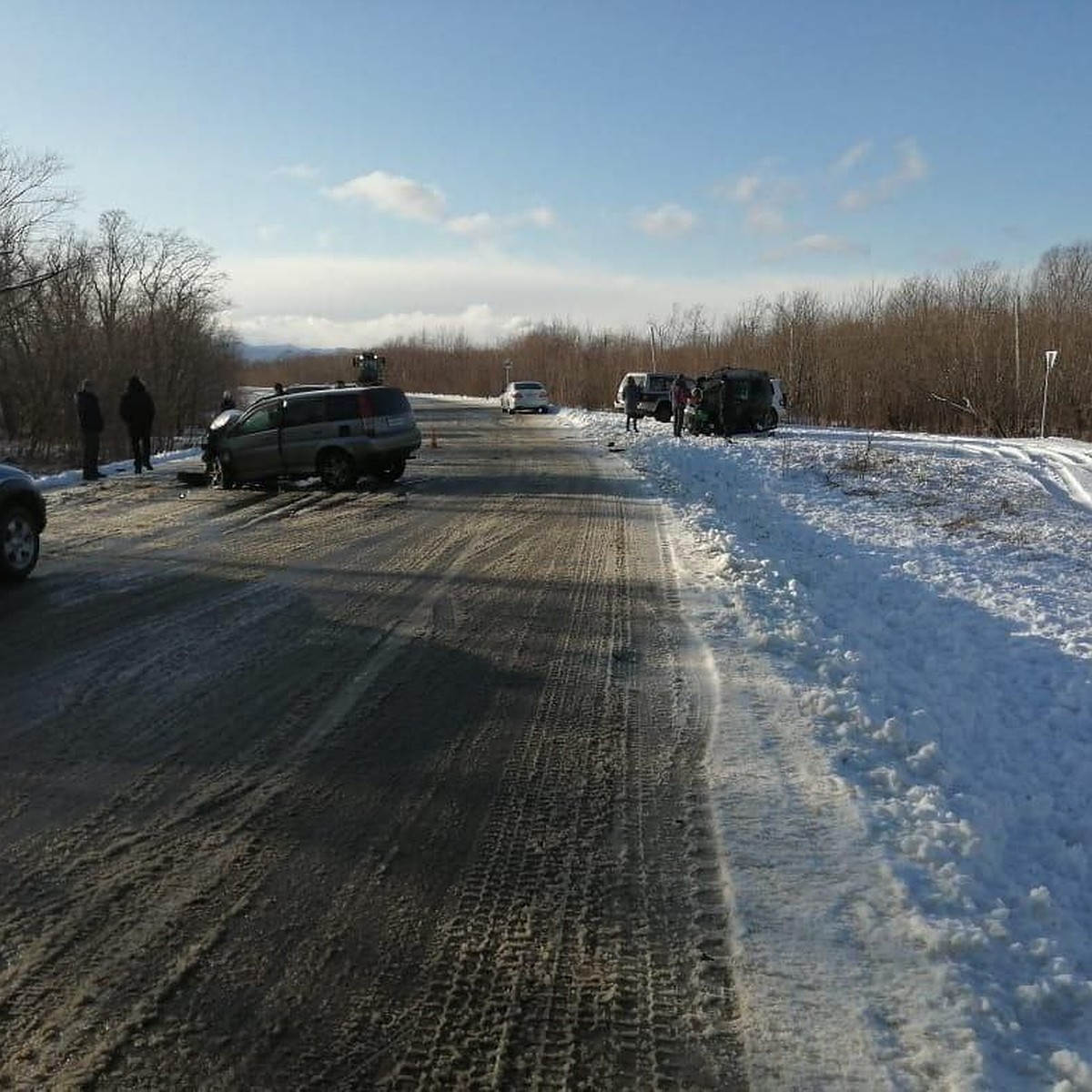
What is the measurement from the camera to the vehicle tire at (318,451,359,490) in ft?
54.5

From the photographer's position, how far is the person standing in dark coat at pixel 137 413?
1977 centimetres

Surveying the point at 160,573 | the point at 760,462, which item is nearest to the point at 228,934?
the point at 160,573

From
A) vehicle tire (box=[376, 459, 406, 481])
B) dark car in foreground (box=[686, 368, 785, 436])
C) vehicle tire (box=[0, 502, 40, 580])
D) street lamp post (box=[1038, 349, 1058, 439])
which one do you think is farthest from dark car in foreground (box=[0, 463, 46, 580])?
street lamp post (box=[1038, 349, 1058, 439])

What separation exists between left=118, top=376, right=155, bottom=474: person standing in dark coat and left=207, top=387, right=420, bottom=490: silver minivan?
412 cm

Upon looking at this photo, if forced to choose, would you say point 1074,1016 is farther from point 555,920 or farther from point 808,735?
point 808,735

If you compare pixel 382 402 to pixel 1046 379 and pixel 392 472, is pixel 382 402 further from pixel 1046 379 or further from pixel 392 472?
pixel 1046 379

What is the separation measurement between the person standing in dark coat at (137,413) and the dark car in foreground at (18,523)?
444 inches

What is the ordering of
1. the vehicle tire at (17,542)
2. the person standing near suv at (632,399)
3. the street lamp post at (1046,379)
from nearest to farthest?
the vehicle tire at (17,542), the street lamp post at (1046,379), the person standing near suv at (632,399)

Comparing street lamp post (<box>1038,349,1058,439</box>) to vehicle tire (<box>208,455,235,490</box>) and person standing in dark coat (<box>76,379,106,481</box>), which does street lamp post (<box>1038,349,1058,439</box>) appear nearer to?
vehicle tire (<box>208,455,235,490</box>)

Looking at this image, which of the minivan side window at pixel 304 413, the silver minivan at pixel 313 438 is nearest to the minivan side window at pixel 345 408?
the silver minivan at pixel 313 438

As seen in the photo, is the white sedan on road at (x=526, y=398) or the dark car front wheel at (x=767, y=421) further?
the white sedan on road at (x=526, y=398)

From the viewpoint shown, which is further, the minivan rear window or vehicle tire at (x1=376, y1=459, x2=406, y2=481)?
vehicle tire at (x1=376, y1=459, x2=406, y2=481)

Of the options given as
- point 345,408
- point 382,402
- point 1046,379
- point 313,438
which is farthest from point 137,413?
point 1046,379

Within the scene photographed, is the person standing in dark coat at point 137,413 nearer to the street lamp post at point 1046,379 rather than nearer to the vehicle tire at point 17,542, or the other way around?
the vehicle tire at point 17,542
